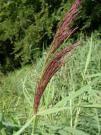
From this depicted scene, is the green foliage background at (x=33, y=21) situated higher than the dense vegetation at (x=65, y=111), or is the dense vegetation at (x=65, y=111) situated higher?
the green foliage background at (x=33, y=21)

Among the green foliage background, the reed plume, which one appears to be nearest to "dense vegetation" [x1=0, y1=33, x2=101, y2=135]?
A: the reed plume

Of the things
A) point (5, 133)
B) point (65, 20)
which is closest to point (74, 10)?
point (65, 20)

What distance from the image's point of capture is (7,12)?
1155 cm

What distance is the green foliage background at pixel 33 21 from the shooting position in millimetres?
11195

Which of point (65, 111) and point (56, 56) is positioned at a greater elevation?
point (56, 56)

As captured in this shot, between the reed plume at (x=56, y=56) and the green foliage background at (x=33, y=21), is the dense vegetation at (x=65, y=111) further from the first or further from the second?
the green foliage background at (x=33, y=21)

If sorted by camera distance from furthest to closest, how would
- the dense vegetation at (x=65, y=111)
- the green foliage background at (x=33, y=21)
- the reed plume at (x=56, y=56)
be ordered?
the green foliage background at (x=33, y=21) < the dense vegetation at (x=65, y=111) < the reed plume at (x=56, y=56)

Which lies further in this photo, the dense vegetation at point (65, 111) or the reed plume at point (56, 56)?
the dense vegetation at point (65, 111)

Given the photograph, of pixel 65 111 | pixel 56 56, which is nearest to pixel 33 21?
pixel 65 111

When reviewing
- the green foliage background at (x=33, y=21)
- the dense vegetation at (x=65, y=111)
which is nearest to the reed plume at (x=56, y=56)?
the dense vegetation at (x=65, y=111)

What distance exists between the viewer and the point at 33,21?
11680mm

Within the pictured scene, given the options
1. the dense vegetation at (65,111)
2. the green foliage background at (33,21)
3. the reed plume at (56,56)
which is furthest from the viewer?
the green foliage background at (33,21)

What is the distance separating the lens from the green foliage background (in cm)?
1120

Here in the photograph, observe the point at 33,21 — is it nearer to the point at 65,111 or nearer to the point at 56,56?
the point at 65,111
